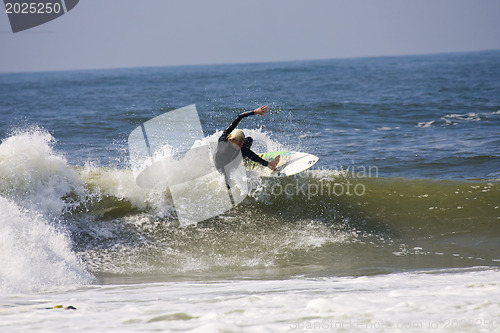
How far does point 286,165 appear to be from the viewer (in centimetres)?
927

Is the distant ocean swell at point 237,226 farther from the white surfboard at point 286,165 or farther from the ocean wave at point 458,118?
the ocean wave at point 458,118

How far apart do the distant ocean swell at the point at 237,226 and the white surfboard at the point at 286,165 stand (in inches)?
9.4

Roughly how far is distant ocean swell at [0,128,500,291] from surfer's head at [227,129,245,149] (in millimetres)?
1131

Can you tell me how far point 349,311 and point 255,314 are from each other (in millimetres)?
847

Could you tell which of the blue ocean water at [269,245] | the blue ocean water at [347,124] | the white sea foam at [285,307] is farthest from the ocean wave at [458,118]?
the white sea foam at [285,307]

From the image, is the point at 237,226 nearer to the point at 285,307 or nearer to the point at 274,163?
the point at 274,163

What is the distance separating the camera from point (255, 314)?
14.9ft

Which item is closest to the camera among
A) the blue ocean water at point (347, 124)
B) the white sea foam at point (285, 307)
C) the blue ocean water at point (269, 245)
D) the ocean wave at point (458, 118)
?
the white sea foam at point (285, 307)

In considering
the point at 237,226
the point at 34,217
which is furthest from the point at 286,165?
the point at 34,217

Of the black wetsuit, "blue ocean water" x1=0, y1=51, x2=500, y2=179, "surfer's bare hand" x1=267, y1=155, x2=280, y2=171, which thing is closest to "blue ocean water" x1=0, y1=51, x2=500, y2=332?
"blue ocean water" x1=0, y1=51, x2=500, y2=179

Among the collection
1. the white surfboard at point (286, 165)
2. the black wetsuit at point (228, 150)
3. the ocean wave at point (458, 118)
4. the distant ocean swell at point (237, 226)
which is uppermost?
the black wetsuit at point (228, 150)

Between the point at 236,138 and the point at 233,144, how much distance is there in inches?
6.0

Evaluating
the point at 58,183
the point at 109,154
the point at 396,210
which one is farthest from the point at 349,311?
the point at 109,154

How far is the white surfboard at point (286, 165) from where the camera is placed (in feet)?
29.9
